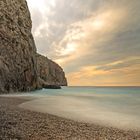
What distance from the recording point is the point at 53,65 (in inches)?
6855

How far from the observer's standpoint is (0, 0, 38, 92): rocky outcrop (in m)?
56.0

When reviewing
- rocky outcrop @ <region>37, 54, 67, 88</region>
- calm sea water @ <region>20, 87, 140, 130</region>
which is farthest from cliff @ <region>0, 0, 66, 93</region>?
rocky outcrop @ <region>37, 54, 67, 88</region>

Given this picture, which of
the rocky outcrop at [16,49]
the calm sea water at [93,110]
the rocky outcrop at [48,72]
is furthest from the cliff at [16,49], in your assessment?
the rocky outcrop at [48,72]

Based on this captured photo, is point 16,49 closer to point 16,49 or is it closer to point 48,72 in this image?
point 16,49

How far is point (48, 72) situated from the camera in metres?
154

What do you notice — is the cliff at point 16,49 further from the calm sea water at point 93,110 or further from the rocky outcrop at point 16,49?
the calm sea water at point 93,110

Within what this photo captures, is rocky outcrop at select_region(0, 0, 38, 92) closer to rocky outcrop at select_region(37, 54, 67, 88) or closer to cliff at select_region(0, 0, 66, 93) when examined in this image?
cliff at select_region(0, 0, 66, 93)

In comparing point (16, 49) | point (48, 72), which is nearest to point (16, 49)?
point (16, 49)

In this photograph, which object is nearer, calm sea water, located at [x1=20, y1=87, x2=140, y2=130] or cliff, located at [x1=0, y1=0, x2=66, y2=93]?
calm sea water, located at [x1=20, y1=87, x2=140, y2=130]

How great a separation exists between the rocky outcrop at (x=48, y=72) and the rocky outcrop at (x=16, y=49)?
1798 inches

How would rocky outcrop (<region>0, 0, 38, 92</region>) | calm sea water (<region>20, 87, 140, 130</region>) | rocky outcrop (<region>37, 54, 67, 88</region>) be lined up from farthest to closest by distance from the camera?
rocky outcrop (<region>37, 54, 67, 88</region>)
rocky outcrop (<region>0, 0, 38, 92</region>)
calm sea water (<region>20, 87, 140, 130</region>)

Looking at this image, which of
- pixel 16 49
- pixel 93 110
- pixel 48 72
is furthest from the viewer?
pixel 48 72

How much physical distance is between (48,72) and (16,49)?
91646 mm

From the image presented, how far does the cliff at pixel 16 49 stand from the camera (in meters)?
56.0
